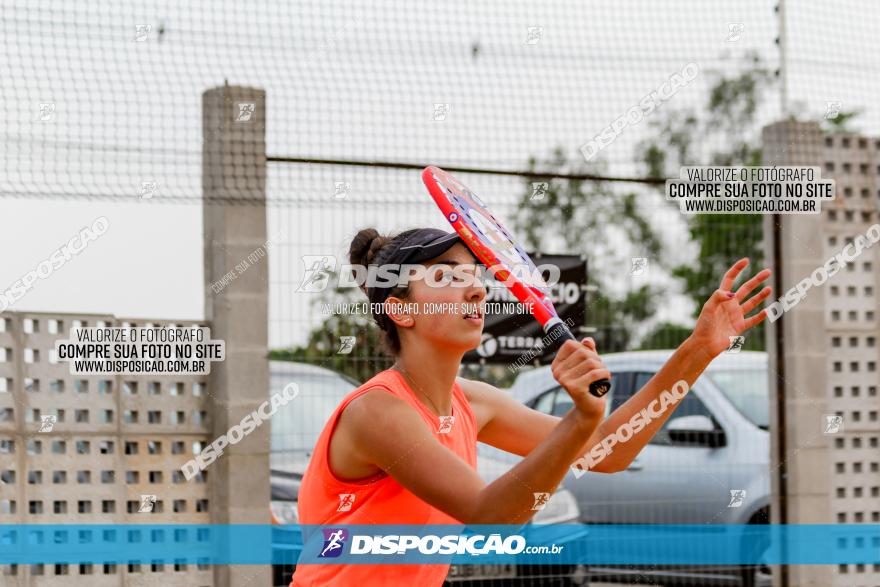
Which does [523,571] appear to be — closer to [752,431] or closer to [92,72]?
[752,431]

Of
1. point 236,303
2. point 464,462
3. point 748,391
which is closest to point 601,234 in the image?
point 748,391

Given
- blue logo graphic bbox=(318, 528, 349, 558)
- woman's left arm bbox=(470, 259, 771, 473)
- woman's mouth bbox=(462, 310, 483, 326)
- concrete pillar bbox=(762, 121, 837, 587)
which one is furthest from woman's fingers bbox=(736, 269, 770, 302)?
concrete pillar bbox=(762, 121, 837, 587)

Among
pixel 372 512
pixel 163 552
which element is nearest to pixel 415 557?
pixel 372 512

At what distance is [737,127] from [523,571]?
16159 mm

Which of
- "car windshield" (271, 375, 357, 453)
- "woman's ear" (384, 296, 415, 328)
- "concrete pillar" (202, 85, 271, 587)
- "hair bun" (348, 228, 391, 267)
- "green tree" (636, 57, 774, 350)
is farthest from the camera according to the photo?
"green tree" (636, 57, 774, 350)

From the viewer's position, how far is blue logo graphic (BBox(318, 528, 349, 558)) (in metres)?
3.45

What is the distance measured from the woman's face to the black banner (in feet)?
10.4

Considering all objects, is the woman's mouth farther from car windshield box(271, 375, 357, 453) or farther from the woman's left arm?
car windshield box(271, 375, 357, 453)

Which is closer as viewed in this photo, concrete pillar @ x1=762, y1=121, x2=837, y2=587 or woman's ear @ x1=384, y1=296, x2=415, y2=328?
woman's ear @ x1=384, y1=296, x2=415, y2=328

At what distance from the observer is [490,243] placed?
346 cm

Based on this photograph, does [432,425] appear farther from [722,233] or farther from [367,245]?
[722,233]

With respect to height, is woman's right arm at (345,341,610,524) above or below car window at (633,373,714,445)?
above

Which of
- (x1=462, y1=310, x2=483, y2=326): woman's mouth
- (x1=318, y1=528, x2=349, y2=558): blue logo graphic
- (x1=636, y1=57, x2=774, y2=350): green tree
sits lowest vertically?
(x1=318, y1=528, x2=349, y2=558): blue logo graphic

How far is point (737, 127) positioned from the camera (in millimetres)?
21812
